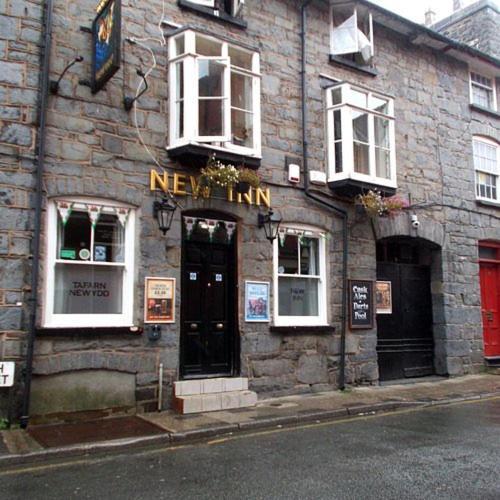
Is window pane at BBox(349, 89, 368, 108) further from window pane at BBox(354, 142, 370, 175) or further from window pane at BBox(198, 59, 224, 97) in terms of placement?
window pane at BBox(198, 59, 224, 97)

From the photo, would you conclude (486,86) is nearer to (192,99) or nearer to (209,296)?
(192,99)

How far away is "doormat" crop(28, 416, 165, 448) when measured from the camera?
6.70 meters

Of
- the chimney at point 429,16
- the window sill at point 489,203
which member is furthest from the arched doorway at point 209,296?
the chimney at point 429,16

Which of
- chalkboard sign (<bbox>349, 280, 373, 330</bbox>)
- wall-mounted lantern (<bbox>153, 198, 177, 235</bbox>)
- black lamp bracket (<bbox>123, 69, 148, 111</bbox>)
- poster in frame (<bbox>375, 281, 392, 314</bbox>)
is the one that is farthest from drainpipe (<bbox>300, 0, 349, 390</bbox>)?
black lamp bracket (<bbox>123, 69, 148, 111</bbox>)

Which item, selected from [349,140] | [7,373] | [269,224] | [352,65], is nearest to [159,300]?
[7,373]

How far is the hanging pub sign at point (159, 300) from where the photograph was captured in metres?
8.67

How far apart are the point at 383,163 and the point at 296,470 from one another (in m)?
7.89

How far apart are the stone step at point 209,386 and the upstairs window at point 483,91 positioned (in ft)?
33.6

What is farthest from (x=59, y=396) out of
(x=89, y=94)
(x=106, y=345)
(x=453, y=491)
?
(x=453, y=491)

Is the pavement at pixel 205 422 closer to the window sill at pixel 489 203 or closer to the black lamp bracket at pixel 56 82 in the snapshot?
the black lamp bracket at pixel 56 82

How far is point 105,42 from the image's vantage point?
809cm

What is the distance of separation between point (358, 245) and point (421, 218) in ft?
7.02

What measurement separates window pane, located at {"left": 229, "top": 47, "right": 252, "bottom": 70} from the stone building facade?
0.04m

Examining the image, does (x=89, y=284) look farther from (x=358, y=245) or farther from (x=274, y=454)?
(x=358, y=245)
